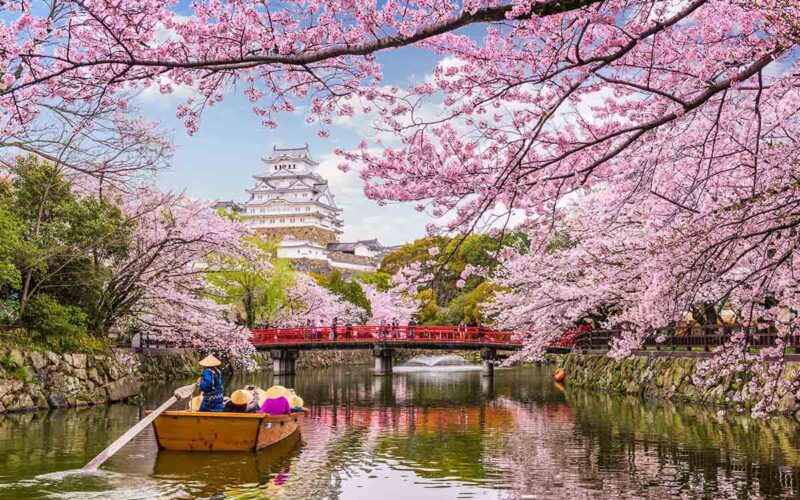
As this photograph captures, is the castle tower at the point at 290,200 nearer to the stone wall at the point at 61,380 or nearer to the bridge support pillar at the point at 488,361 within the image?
the bridge support pillar at the point at 488,361

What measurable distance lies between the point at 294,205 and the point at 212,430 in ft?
240

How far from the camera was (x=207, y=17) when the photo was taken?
252 inches

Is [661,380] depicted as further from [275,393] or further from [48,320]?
[48,320]

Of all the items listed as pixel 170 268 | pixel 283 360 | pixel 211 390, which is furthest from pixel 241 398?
pixel 283 360

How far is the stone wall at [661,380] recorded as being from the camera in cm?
1714

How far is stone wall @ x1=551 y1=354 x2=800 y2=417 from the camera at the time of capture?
17141mm

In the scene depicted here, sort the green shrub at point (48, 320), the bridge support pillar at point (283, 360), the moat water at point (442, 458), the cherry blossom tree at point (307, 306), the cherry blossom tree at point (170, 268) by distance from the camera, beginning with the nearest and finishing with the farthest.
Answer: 1. the moat water at point (442, 458)
2. the green shrub at point (48, 320)
3. the cherry blossom tree at point (170, 268)
4. the bridge support pillar at point (283, 360)
5. the cherry blossom tree at point (307, 306)

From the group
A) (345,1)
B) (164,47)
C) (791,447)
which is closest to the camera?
(345,1)

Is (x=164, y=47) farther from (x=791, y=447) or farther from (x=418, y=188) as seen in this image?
(x=791, y=447)

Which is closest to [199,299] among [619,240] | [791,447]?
[619,240]

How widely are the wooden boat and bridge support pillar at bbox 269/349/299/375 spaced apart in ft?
81.7

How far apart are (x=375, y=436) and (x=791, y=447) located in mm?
7672

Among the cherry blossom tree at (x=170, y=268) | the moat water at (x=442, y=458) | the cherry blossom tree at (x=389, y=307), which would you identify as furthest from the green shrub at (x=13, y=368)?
the cherry blossom tree at (x=389, y=307)

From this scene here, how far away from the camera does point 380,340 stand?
35625mm
